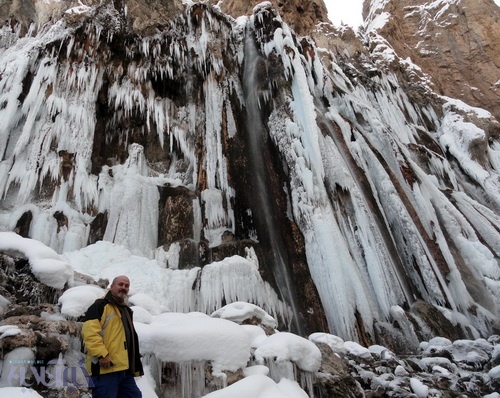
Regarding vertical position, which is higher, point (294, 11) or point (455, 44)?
point (455, 44)

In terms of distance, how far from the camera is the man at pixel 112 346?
9.62 feet

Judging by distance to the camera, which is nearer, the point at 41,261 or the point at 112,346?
the point at 112,346

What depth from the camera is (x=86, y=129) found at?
→ 13336 mm

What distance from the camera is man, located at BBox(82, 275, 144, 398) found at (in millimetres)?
2934

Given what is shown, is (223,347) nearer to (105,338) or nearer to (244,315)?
(105,338)

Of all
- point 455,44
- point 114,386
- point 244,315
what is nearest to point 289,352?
point 244,315

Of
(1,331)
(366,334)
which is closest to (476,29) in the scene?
(366,334)

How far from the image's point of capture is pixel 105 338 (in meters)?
3.04

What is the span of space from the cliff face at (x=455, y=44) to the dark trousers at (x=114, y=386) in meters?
30.5

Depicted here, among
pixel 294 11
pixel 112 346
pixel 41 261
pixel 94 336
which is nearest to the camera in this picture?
pixel 94 336

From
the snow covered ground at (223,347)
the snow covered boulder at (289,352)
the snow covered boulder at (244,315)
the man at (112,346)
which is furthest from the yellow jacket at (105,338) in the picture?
the snow covered boulder at (244,315)

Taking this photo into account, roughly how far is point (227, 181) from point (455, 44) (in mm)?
26816

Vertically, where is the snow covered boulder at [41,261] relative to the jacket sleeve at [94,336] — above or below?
above

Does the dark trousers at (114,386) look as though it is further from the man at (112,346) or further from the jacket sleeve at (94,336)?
the jacket sleeve at (94,336)
